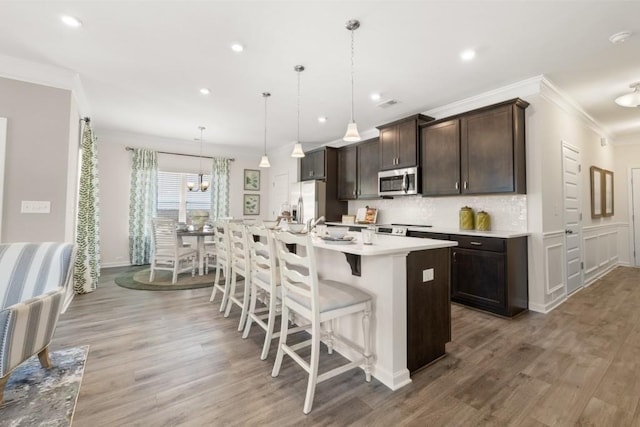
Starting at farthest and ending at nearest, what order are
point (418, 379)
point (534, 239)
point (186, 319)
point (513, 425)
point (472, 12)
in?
point (534, 239), point (186, 319), point (472, 12), point (418, 379), point (513, 425)

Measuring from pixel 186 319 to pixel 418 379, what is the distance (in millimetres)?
2437

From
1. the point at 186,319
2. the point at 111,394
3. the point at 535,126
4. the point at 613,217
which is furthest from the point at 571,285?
the point at 111,394

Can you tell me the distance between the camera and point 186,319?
121 inches

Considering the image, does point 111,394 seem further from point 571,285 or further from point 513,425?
point 571,285

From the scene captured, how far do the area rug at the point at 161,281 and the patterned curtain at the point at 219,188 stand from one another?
1.94 metres

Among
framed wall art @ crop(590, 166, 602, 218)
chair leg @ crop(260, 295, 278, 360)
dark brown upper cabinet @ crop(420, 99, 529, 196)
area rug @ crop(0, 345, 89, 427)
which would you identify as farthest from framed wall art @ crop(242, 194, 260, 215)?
framed wall art @ crop(590, 166, 602, 218)

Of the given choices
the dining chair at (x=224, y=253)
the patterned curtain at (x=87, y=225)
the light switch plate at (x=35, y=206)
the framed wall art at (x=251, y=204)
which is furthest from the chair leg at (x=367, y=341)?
the framed wall art at (x=251, y=204)

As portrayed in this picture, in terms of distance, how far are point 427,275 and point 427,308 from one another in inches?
9.8

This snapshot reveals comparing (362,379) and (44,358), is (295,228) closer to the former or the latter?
(362,379)

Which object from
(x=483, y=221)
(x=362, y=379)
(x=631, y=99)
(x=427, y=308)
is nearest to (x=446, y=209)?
(x=483, y=221)

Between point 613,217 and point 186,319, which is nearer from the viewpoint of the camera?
point 186,319

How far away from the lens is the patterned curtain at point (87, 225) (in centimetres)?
394


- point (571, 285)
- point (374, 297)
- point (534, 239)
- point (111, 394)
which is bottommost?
point (111, 394)

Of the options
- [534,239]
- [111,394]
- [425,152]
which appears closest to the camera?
[111,394]
